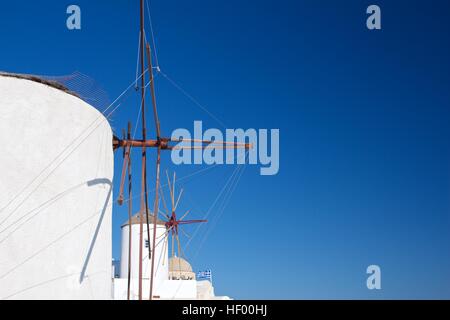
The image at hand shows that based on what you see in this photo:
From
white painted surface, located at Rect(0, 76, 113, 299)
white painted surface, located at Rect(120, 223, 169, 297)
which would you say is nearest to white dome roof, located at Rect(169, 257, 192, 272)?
white painted surface, located at Rect(120, 223, 169, 297)

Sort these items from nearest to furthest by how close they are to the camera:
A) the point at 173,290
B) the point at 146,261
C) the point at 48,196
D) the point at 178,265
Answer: the point at 48,196, the point at 173,290, the point at 146,261, the point at 178,265

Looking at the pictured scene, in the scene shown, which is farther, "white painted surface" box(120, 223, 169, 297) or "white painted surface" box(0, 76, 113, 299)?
"white painted surface" box(120, 223, 169, 297)

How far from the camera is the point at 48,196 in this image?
8.32 m

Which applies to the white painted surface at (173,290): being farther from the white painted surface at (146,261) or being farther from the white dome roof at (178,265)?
the white dome roof at (178,265)

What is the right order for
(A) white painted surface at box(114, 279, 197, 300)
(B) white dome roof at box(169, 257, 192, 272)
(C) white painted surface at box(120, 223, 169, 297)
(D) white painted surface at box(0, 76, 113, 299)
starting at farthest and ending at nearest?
(B) white dome roof at box(169, 257, 192, 272) < (C) white painted surface at box(120, 223, 169, 297) < (A) white painted surface at box(114, 279, 197, 300) < (D) white painted surface at box(0, 76, 113, 299)

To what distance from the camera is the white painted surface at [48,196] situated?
7.92m

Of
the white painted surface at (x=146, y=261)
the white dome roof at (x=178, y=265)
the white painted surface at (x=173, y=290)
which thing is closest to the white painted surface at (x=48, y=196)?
the white painted surface at (x=173, y=290)

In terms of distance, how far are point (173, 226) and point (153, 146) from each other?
23394mm

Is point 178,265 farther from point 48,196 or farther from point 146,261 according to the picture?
point 48,196

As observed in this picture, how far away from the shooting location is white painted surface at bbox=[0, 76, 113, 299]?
7.92m

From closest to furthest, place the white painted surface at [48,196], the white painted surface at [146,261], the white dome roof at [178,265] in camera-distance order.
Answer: the white painted surface at [48,196]
the white painted surface at [146,261]
the white dome roof at [178,265]

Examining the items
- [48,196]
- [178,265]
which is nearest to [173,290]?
[178,265]

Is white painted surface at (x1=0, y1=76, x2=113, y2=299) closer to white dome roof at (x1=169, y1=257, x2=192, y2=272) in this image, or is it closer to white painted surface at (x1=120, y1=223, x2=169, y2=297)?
white painted surface at (x1=120, y1=223, x2=169, y2=297)

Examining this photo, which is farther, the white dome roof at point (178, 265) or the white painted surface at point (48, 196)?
the white dome roof at point (178, 265)
